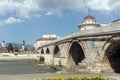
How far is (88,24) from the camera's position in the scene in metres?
76.4

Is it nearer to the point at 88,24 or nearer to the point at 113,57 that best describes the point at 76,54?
the point at 113,57

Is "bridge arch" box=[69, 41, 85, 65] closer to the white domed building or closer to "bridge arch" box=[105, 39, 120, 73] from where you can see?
"bridge arch" box=[105, 39, 120, 73]

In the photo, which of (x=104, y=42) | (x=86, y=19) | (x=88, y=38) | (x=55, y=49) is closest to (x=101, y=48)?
(x=104, y=42)

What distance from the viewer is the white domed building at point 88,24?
250 ft

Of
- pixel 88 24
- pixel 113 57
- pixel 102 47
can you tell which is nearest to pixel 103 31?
pixel 102 47

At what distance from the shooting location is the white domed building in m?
76.1

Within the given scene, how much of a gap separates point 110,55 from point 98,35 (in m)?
2.33

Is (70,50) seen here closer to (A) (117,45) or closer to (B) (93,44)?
(B) (93,44)

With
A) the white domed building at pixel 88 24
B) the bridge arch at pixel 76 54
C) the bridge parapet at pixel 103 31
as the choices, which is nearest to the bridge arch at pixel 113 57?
the bridge parapet at pixel 103 31

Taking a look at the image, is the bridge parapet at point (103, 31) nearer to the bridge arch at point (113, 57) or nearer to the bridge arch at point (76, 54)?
Result: the bridge arch at point (113, 57)

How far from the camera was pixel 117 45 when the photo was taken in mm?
30797

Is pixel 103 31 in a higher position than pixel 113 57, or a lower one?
higher

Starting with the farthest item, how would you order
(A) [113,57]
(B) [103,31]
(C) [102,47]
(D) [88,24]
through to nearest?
(D) [88,24] → (A) [113,57] → (C) [102,47] → (B) [103,31]

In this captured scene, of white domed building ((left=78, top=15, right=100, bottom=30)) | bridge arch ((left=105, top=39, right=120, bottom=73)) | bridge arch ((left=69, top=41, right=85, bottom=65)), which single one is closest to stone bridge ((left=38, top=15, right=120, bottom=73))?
bridge arch ((left=105, top=39, right=120, bottom=73))
